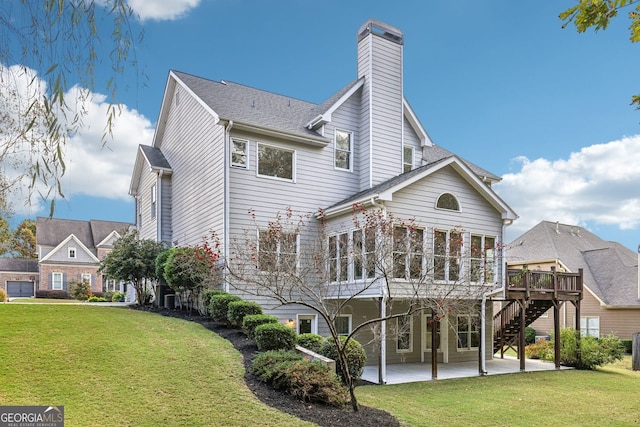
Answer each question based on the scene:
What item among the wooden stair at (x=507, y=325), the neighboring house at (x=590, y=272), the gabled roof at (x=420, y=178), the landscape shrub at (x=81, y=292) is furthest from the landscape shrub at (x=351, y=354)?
the landscape shrub at (x=81, y=292)

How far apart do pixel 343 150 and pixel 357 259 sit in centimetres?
635

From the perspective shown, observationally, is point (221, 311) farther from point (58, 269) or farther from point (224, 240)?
point (58, 269)

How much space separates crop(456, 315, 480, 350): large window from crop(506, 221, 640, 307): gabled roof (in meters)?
6.31

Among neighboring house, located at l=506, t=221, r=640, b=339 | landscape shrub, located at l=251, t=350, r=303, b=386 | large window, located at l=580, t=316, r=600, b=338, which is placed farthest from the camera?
large window, located at l=580, t=316, r=600, b=338

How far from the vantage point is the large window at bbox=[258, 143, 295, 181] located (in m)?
15.4

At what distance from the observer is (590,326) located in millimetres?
25703

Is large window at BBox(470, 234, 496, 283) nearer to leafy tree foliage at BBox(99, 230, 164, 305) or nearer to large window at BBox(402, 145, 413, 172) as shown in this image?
large window at BBox(402, 145, 413, 172)

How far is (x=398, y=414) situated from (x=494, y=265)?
28.6 feet

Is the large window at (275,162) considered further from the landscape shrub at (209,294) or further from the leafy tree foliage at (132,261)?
the leafy tree foliage at (132,261)

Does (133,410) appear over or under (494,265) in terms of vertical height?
under

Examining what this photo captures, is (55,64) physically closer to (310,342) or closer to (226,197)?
(310,342)

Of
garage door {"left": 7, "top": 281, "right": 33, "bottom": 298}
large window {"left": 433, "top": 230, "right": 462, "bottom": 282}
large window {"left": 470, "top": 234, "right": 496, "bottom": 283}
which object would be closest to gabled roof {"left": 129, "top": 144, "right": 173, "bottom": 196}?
large window {"left": 433, "top": 230, "right": 462, "bottom": 282}

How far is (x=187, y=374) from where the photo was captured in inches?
346

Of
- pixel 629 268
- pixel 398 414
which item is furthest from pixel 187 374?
pixel 629 268
